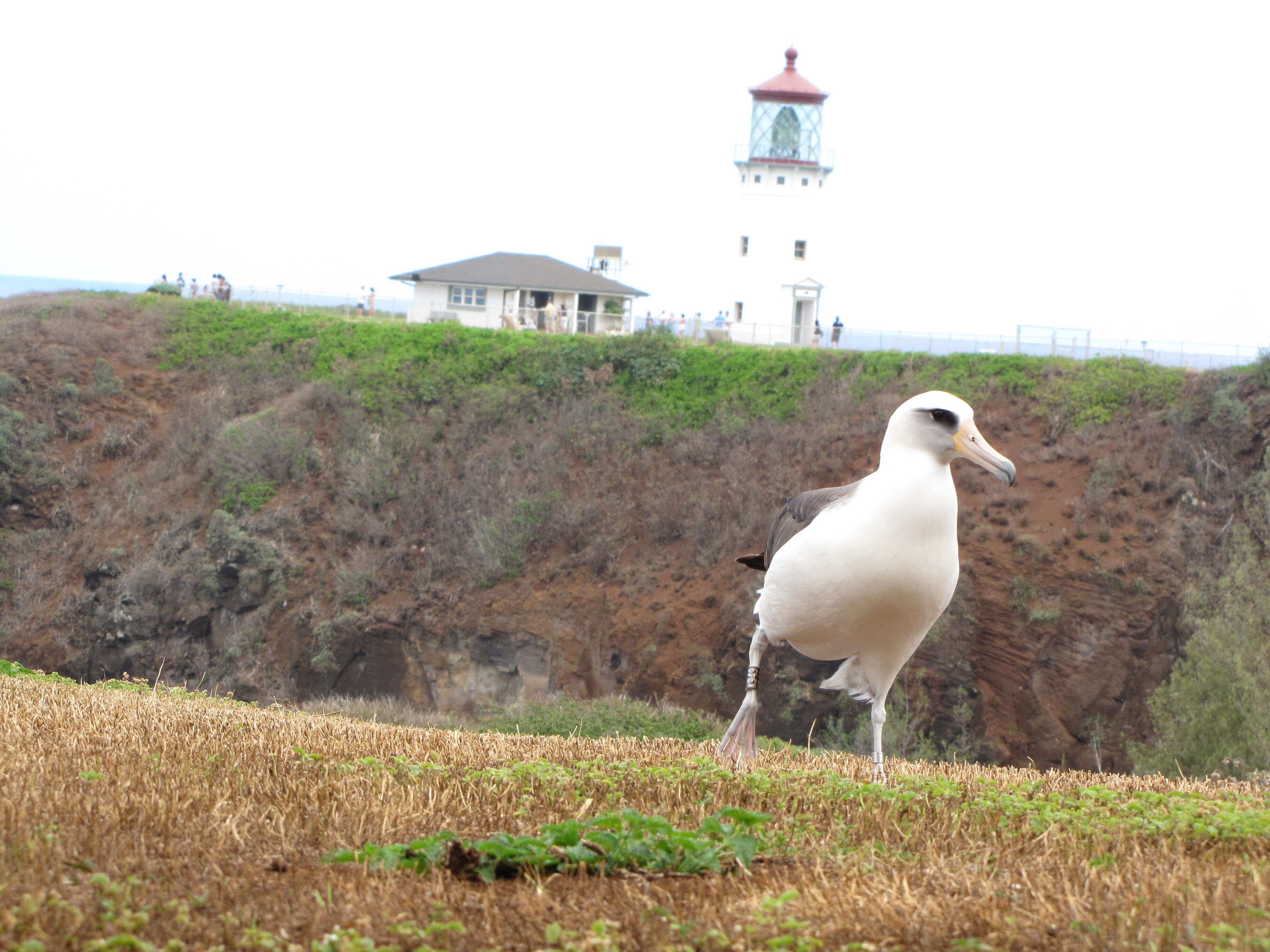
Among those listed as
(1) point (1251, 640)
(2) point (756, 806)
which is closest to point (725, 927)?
(2) point (756, 806)

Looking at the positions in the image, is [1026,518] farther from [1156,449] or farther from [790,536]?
[790,536]

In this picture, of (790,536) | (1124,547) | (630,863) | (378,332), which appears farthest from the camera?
(378,332)

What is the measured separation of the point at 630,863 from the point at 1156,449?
32.4m

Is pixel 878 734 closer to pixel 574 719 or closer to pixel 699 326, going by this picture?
pixel 574 719

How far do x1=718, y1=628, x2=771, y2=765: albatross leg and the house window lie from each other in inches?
1764

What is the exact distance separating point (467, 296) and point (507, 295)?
1.88 meters

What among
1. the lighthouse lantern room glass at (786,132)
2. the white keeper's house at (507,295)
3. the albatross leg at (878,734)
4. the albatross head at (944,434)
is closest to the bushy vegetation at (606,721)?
the albatross leg at (878,734)

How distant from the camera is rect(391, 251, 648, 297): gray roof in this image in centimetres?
5147

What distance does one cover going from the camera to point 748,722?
26.6 feet

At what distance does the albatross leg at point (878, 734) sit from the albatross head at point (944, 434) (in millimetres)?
1739

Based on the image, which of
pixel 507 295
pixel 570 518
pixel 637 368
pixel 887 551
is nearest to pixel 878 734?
pixel 887 551

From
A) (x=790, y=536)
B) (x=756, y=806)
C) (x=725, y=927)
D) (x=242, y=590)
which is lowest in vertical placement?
(x=242, y=590)

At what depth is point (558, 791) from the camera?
5.55 metres

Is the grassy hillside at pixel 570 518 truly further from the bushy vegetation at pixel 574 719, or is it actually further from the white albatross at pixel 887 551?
the white albatross at pixel 887 551
